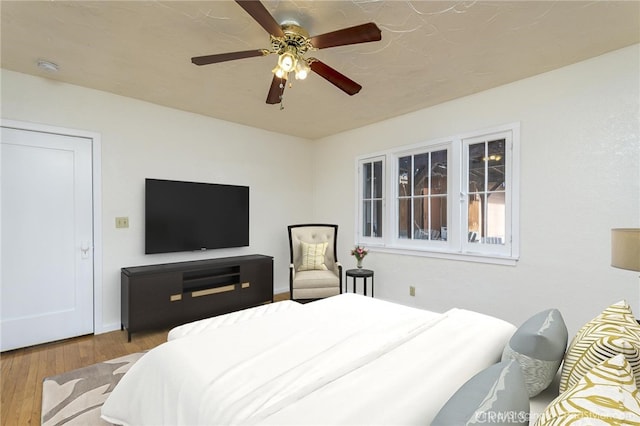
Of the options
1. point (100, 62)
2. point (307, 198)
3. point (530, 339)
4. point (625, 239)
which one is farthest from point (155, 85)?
point (625, 239)

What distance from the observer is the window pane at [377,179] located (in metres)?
4.24

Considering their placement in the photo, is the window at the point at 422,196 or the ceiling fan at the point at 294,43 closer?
the ceiling fan at the point at 294,43

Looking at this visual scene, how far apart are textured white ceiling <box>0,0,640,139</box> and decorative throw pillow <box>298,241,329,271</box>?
1865 millimetres

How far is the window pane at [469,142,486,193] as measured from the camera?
324 cm

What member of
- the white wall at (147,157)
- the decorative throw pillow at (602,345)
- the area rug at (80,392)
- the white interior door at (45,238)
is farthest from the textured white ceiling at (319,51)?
the area rug at (80,392)

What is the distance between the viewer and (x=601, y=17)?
1.96 meters

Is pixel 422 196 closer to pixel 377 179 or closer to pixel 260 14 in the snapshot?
pixel 377 179

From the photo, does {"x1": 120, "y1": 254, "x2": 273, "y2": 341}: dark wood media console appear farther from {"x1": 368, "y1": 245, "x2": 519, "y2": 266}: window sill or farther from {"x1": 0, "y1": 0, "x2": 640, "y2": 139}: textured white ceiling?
{"x1": 0, "y1": 0, "x2": 640, "y2": 139}: textured white ceiling

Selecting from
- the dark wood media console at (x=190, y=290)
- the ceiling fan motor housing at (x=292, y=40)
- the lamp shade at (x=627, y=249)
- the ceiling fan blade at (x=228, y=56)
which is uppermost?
the ceiling fan motor housing at (x=292, y=40)

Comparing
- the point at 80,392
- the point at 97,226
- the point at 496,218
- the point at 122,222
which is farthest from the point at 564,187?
the point at 97,226

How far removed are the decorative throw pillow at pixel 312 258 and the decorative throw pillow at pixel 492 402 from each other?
3187mm

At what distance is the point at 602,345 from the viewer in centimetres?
96

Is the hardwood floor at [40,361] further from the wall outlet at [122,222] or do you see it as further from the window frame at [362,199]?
the window frame at [362,199]

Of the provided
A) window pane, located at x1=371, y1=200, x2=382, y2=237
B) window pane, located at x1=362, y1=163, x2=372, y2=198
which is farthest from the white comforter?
window pane, located at x1=362, y1=163, x2=372, y2=198
